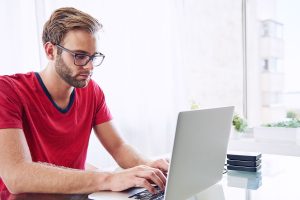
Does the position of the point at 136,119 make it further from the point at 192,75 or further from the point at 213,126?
the point at 213,126

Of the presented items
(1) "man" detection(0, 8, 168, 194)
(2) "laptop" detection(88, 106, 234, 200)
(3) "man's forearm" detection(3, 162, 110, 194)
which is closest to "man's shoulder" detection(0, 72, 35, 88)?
(1) "man" detection(0, 8, 168, 194)

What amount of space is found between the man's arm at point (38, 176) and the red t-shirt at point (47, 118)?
0.14 meters

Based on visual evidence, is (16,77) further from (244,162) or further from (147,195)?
(244,162)

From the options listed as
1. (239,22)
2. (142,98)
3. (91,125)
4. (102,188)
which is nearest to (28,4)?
(91,125)

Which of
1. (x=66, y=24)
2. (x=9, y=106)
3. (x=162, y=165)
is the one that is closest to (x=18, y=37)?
(x=66, y=24)

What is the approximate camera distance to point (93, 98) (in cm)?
167

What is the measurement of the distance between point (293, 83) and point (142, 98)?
133 cm

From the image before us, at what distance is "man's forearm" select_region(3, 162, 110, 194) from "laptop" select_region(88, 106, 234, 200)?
5 cm

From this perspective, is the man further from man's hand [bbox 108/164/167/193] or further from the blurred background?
the blurred background

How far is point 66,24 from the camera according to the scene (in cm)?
139

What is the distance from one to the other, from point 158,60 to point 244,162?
5.64ft

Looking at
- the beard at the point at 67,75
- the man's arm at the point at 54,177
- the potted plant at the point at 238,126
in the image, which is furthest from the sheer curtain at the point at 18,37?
the potted plant at the point at 238,126

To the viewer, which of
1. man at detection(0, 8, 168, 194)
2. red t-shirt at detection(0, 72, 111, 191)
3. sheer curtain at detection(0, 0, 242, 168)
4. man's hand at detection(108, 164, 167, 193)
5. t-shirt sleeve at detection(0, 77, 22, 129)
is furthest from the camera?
sheer curtain at detection(0, 0, 242, 168)

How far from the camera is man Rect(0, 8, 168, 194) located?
1.07 metres
